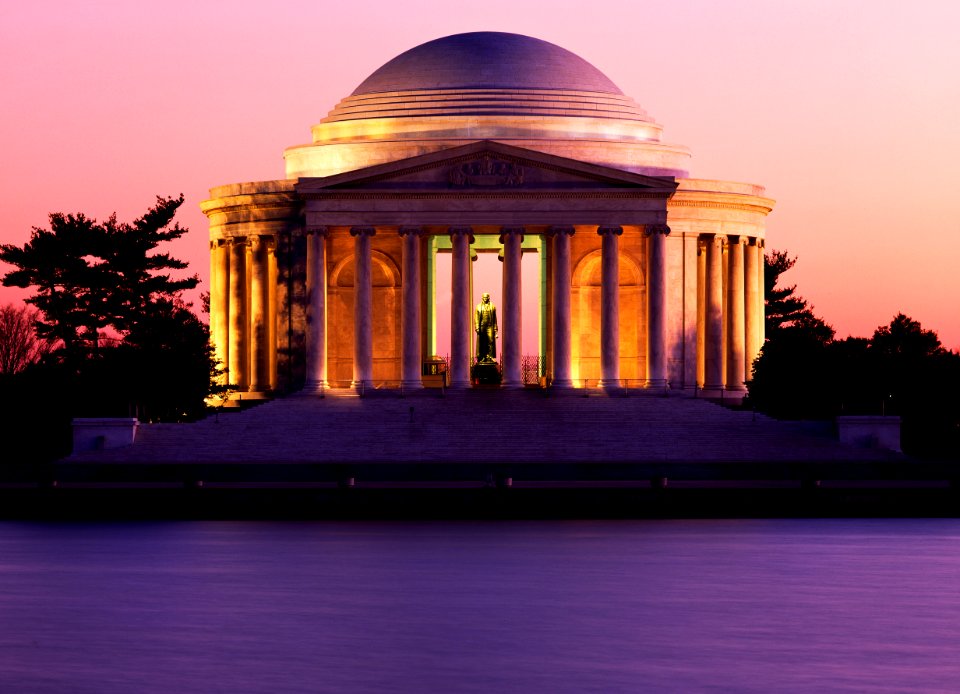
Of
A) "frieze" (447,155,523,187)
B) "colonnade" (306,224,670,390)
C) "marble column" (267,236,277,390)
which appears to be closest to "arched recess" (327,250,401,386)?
"marble column" (267,236,277,390)

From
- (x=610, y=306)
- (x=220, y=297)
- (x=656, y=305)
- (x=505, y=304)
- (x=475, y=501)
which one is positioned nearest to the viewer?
(x=475, y=501)

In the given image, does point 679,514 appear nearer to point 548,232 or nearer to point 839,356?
point 548,232

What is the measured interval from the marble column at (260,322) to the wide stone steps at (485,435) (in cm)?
1826

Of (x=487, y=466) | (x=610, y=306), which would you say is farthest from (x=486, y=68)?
(x=487, y=466)

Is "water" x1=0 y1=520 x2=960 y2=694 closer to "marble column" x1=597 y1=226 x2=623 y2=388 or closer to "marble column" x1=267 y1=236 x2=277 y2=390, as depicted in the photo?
"marble column" x1=597 y1=226 x2=623 y2=388

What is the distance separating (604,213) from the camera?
112625 millimetres

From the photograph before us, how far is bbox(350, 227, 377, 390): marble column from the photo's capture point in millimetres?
113750

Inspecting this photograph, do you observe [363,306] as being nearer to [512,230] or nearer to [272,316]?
[512,230]

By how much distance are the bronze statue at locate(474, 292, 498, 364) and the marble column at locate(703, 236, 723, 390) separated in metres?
13.2

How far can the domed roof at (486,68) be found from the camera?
123 metres

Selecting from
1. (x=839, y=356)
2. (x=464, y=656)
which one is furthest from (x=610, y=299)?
(x=464, y=656)

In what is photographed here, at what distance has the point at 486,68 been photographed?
12306 centimetres

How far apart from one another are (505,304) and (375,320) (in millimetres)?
11908

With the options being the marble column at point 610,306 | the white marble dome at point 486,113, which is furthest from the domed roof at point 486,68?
the marble column at point 610,306
